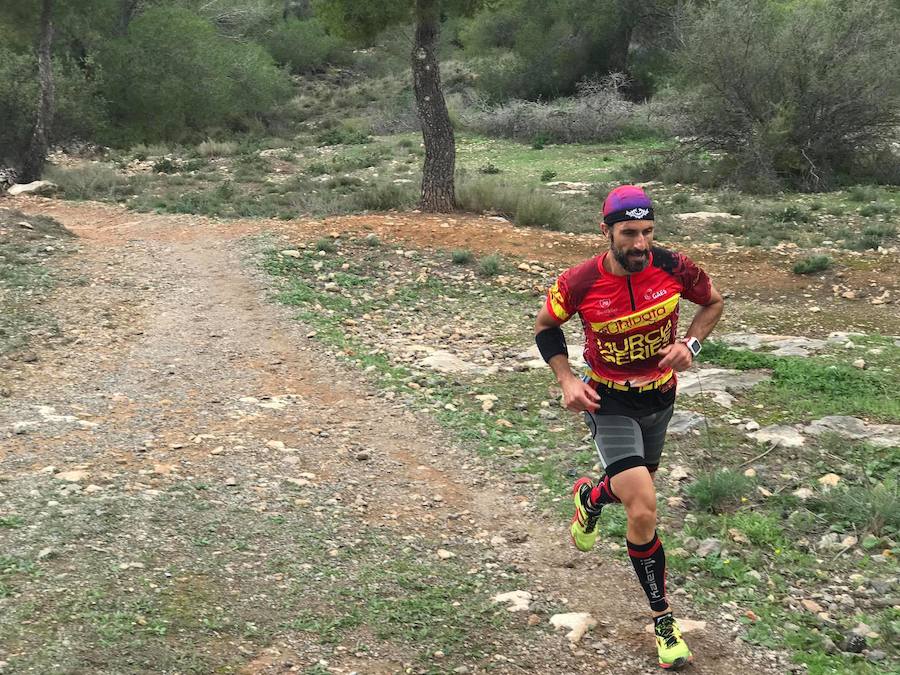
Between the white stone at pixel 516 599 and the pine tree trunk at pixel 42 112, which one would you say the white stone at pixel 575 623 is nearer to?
the white stone at pixel 516 599

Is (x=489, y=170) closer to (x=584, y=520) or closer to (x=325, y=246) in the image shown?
(x=325, y=246)

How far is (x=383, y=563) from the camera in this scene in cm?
407

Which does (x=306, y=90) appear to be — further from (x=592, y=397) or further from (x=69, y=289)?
(x=592, y=397)

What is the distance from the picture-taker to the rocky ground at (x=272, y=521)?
3.36m

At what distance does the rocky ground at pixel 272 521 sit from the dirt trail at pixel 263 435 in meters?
0.02

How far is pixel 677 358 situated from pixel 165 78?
969 inches

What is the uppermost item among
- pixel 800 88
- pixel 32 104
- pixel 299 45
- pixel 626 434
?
pixel 299 45

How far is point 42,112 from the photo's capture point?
55.6 ft

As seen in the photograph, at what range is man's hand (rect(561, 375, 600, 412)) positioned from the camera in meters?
3.28

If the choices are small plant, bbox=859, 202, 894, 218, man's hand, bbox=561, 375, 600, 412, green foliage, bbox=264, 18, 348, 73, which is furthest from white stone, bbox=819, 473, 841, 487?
green foliage, bbox=264, 18, 348, 73

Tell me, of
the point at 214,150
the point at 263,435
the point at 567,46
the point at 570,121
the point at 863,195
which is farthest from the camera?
the point at 567,46

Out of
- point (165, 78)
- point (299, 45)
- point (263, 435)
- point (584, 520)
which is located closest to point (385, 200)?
point (263, 435)

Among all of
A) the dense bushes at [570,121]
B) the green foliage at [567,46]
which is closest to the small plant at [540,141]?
the dense bushes at [570,121]

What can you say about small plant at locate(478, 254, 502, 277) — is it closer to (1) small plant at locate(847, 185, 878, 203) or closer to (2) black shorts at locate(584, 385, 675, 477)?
(2) black shorts at locate(584, 385, 675, 477)
